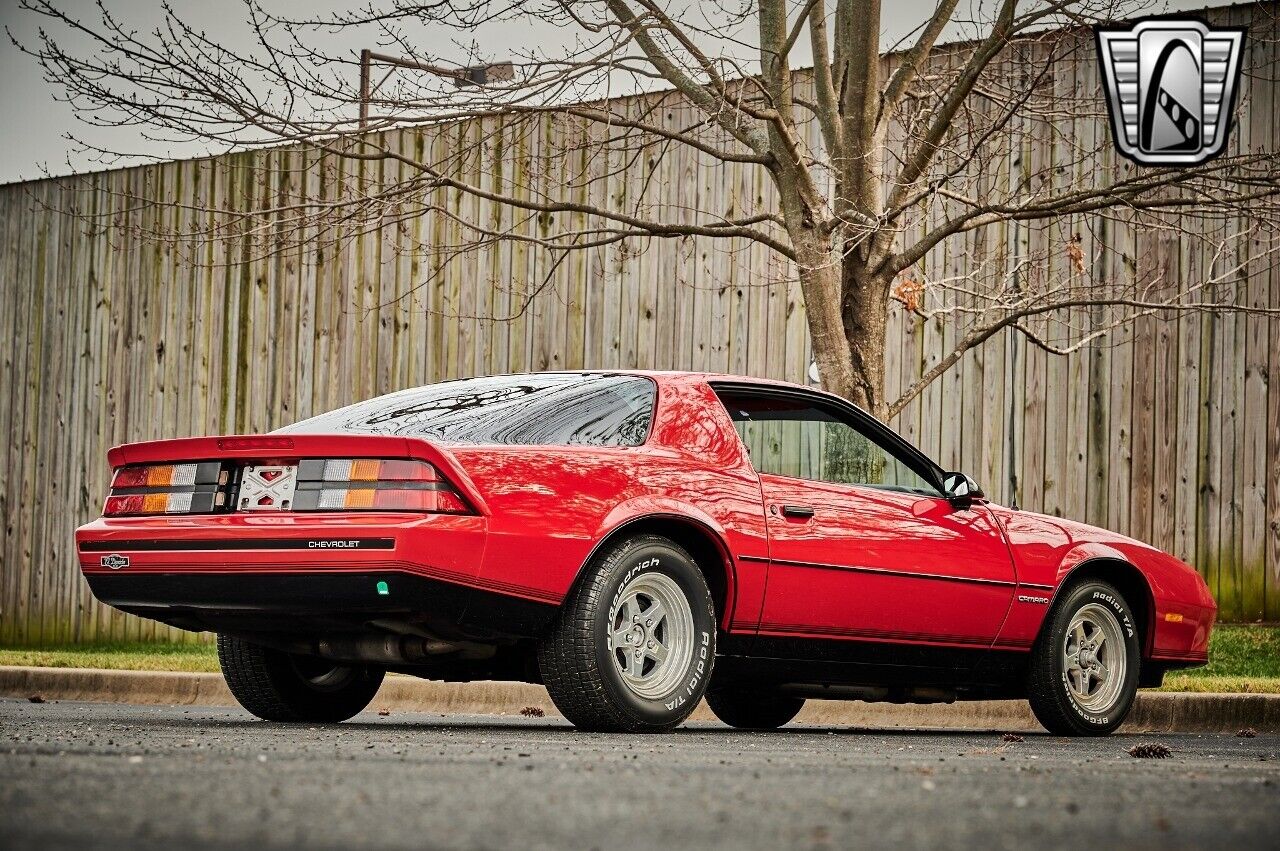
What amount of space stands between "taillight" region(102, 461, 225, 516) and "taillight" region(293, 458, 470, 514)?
0.37 metres

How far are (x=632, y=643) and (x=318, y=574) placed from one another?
1.11 m

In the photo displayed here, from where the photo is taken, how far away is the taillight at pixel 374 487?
5398mm

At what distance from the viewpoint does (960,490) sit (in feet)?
22.7

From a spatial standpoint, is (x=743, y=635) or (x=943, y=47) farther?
(x=943, y=47)

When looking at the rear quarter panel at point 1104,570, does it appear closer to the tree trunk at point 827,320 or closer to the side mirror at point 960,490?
the side mirror at point 960,490

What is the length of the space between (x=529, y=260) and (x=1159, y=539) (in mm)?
4861

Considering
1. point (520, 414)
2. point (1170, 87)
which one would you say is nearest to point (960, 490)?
point (520, 414)

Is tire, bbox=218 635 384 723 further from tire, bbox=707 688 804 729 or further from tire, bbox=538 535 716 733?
tire, bbox=707 688 804 729

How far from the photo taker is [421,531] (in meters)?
5.30

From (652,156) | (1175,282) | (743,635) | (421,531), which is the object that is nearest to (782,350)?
(652,156)

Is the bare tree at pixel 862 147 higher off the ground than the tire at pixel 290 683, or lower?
higher

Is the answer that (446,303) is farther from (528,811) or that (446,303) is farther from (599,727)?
(528,811)

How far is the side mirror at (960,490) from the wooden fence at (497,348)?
9.62 feet

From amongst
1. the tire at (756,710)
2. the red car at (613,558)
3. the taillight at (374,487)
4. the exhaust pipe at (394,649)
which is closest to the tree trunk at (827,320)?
the tire at (756,710)
